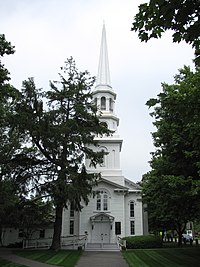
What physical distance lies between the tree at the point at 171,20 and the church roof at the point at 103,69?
37.1 metres

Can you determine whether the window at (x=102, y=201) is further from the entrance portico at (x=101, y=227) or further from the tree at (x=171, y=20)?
the tree at (x=171, y=20)

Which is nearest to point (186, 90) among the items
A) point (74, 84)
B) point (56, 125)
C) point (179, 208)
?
point (179, 208)

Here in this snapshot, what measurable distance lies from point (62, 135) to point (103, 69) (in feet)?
66.7

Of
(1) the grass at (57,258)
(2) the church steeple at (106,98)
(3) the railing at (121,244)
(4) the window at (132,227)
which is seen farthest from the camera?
(2) the church steeple at (106,98)

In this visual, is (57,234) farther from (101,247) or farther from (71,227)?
(71,227)

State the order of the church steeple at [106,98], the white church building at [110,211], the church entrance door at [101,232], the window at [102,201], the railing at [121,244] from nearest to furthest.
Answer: the railing at [121,244] → the church entrance door at [101,232] → the white church building at [110,211] → the window at [102,201] → the church steeple at [106,98]

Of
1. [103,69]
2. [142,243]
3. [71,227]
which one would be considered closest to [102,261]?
[142,243]

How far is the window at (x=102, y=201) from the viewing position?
35594mm

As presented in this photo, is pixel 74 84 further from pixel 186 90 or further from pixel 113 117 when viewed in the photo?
pixel 186 90

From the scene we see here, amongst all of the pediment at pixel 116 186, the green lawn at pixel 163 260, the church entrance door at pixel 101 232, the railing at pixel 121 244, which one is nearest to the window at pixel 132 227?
the church entrance door at pixel 101 232

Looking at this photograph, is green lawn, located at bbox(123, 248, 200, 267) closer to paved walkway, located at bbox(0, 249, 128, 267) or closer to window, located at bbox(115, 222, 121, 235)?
paved walkway, located at bbox(0, 249, 128, 267)

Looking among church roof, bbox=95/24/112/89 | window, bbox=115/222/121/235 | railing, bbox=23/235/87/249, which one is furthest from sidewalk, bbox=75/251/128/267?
church roof, bbox=95/24/112/89

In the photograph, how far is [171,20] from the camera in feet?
15.5

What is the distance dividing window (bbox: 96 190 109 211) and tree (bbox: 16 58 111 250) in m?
7.40
